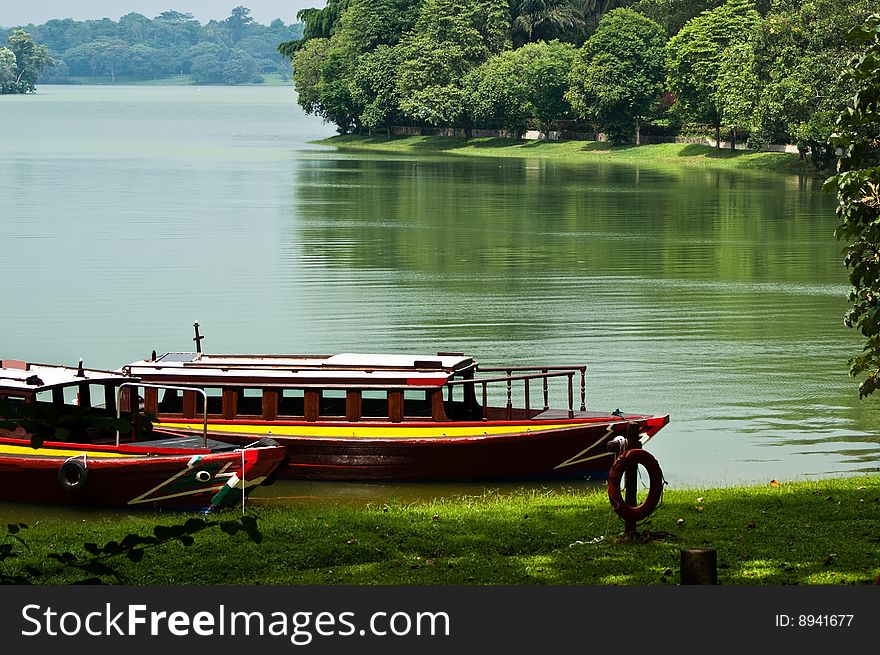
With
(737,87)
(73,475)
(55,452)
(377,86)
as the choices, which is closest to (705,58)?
(737,87)

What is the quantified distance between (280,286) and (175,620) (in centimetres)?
3873

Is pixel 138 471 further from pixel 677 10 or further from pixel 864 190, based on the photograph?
pixel 677 10

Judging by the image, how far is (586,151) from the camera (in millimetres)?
131625

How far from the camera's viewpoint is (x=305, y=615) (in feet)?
29.3

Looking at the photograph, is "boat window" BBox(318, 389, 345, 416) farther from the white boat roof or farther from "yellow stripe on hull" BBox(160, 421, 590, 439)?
the white boat roof

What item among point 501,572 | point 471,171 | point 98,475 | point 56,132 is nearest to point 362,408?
point 98,475

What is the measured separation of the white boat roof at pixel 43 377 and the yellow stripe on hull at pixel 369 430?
52.0 inches

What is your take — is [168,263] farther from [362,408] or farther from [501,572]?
[501,572]

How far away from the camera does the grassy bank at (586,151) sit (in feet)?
358

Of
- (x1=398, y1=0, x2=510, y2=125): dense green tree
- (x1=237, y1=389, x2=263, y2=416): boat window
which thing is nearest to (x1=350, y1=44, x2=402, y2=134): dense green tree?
(x1=398, y1=0, x2=510, y2=125): dense green tree

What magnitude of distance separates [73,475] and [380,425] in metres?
4.78

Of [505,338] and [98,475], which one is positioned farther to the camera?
[505,338]

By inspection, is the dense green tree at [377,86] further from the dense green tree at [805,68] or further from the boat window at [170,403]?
the boat window at [170,403]

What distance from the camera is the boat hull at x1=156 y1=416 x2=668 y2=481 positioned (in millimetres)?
22484
